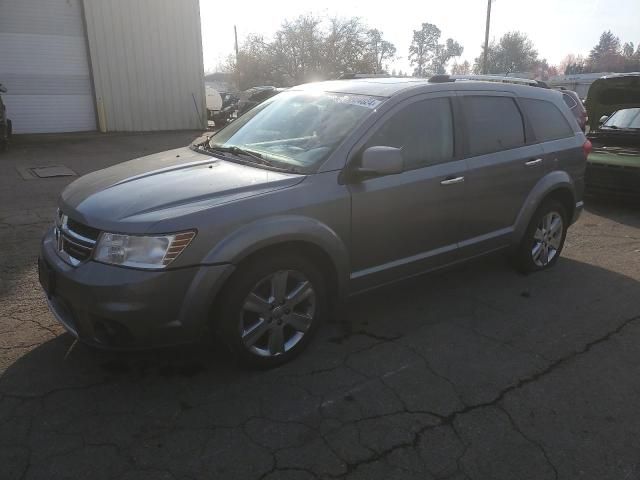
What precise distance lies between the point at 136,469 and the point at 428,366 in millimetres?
1800

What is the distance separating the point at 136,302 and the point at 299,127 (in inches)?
69.3

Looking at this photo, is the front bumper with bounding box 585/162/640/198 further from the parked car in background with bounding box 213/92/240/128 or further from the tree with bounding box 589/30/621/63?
the tree with bounding box 589/30/621/63

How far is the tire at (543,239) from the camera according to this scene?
15.5ft

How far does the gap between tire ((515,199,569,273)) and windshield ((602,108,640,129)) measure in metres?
4.53

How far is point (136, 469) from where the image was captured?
2365 millimetres

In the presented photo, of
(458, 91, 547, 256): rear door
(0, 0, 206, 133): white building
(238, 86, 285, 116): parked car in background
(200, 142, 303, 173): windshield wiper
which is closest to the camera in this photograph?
(200, 142, 303, 173): windshield wiper

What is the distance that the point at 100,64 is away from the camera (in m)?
14.2

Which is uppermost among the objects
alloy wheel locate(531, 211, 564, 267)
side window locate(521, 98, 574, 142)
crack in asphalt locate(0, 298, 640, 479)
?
side window locate(521, 98, 574, 142)

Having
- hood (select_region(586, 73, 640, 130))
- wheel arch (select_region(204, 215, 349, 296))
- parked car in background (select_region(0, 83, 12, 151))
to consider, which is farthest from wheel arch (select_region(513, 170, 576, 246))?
parked car in background (select_region(0, 83, 12, 151))

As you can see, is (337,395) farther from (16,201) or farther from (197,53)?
(197,53)

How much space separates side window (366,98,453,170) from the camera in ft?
11.7

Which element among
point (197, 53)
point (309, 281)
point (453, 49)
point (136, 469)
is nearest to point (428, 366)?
point (309, 281)

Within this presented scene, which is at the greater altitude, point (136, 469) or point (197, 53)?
point (197, 53)

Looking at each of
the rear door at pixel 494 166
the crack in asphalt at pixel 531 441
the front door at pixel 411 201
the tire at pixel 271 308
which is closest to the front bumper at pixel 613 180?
the rear door at pixel 494 166
